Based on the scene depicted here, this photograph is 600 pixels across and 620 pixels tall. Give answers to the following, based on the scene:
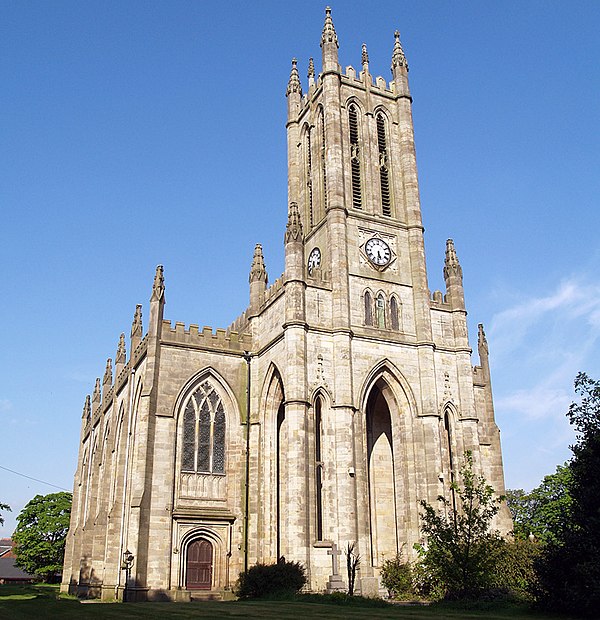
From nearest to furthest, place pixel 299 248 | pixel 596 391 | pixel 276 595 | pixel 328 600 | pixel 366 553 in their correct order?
pixel 596 391 → pixel 328 600 → pixel 276 595 → pixel 366 553 → pixel 299 248

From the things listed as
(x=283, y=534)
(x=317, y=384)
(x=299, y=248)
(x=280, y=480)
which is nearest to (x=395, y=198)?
(x=299, y=248)

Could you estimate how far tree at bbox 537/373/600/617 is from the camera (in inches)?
655

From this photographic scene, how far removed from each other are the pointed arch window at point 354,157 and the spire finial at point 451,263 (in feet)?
18.9

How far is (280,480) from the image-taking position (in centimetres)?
3516

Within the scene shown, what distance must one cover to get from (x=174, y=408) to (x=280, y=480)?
6494mm

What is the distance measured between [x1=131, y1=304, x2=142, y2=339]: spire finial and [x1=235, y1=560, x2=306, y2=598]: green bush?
16370 mm

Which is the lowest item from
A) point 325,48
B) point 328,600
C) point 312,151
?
point 328,600

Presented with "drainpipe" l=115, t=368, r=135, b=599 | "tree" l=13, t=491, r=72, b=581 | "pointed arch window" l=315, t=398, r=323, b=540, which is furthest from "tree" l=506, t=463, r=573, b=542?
"tree" l=13, t=491, r=72, b=581

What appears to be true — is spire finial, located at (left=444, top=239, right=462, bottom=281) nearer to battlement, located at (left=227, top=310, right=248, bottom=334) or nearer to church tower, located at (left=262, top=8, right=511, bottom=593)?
church tower, located at (left=262, top=8, right=511, bottom=593)

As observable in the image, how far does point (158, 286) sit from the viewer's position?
123 feet

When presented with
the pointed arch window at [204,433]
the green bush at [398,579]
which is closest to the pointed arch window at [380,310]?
the pointed arch window at [204,433]

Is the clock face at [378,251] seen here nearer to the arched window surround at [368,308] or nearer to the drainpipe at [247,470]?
the arched window surround at [368,308]

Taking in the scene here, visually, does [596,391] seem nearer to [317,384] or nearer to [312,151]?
[317,384]

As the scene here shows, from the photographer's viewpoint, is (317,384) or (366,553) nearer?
(366,553)
